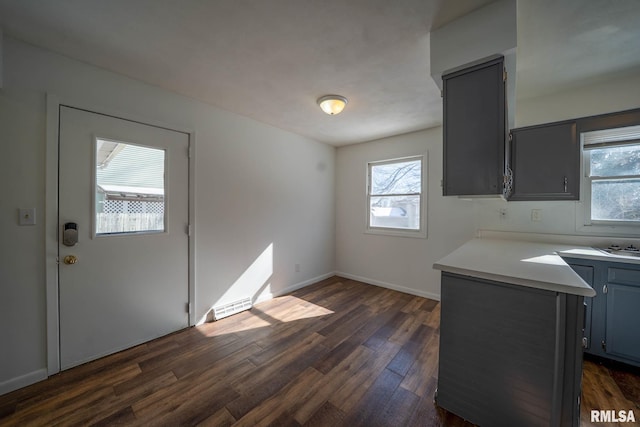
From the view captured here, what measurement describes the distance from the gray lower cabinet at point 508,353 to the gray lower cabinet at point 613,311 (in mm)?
1274

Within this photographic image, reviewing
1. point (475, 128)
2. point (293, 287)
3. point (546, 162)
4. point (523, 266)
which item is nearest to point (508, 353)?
point (523, 266)

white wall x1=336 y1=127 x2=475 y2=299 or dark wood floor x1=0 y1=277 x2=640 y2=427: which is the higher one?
white wall x1=336 y1=127 x2=475 y2=299

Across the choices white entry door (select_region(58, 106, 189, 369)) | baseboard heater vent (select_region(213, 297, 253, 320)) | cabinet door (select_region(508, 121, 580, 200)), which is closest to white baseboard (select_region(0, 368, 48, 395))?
white entry door (select_region(58, 106, 189, 369))

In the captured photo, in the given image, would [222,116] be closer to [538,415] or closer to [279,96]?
[279,96]

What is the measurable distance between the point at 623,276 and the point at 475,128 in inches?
68.5

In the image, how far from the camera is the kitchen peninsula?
1.23m

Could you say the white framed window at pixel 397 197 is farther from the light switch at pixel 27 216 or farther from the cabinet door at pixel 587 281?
the light switch at pixel 27 216

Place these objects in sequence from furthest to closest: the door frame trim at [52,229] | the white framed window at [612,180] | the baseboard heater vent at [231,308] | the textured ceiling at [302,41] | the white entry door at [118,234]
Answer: the baseboard heater vent at [231,308] → the white framed window at [612,180] → the white entry door at [118,234] → the door frame trim at [52,229] → the textured ceiling at [302,41]

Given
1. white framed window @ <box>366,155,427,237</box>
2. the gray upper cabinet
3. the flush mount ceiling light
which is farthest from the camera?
white framed window @ <box>366,155,427,237</box>

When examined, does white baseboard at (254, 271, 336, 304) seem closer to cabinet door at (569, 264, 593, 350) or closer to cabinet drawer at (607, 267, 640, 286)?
→ cabinet door at (569, 264, 593, 350)

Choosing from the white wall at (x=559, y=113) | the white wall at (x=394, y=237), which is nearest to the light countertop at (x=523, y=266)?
the white wall at (x=559, y=113)

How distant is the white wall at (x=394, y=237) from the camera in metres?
3.38

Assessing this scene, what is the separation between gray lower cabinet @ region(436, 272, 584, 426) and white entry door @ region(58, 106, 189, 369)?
2.53 metres

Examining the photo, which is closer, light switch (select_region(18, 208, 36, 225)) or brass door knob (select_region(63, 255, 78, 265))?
light switch (select_region(18, 208, 36, 225))
